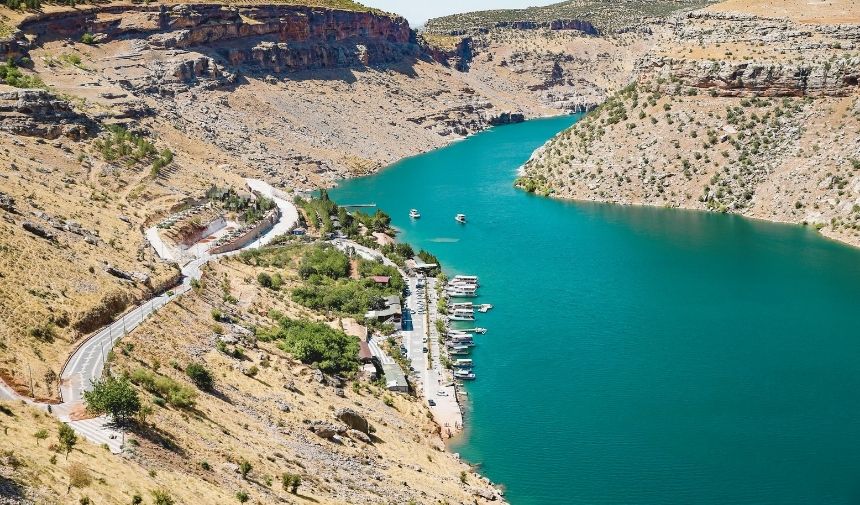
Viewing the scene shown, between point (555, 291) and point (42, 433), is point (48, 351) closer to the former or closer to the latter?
point (42, 433)

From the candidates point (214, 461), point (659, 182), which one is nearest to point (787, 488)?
point (214, 461)

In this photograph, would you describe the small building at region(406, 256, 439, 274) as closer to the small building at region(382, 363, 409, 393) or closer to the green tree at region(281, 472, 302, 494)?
the small building at region(382, 363, 409, 393)

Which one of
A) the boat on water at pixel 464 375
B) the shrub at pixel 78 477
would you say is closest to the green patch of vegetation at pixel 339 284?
the boat on water at pixel 464 375

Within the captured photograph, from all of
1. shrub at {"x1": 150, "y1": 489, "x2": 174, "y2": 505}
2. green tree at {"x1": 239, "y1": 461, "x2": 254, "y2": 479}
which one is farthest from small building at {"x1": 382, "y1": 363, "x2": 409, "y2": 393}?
shrub at {"x1": 150, "y1": 489, "x2": 174, "y2": 505}

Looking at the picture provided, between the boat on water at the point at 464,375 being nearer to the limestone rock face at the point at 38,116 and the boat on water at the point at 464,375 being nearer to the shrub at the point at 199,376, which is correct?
the shrub at the point at 199,376

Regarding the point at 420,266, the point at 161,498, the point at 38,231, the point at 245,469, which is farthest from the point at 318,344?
the point at 420,266

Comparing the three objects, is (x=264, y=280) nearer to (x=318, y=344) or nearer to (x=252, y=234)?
(x=252, y=234)

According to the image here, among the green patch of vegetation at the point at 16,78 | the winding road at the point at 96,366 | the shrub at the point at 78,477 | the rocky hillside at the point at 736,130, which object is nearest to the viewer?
the shrub at the point at 78,477
